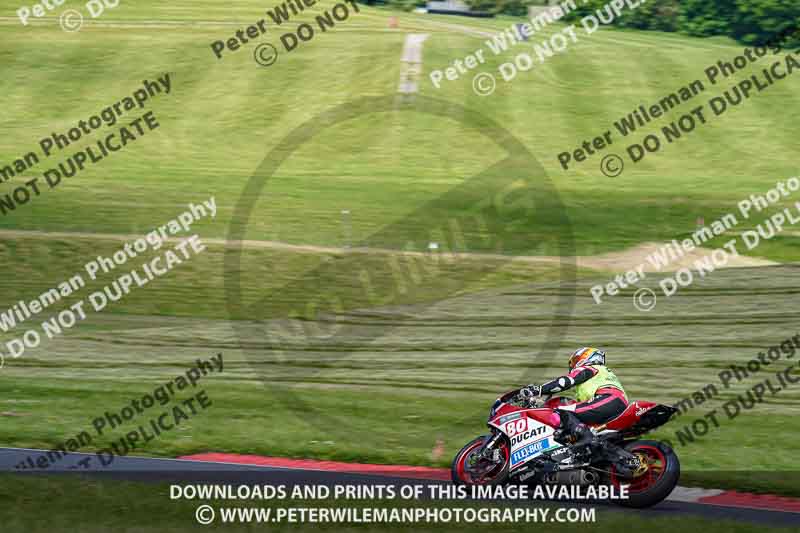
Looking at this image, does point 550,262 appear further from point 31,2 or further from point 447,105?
point 31,2

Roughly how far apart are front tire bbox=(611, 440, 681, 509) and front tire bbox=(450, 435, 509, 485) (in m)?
1.46

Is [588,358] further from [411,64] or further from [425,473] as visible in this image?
[411,64]

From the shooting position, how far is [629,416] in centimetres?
1310

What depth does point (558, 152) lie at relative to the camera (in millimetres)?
43781

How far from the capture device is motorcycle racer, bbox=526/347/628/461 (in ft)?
43.2

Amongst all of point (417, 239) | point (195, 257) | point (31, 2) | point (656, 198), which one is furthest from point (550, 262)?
point (31, 2)

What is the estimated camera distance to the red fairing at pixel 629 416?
42.9ft

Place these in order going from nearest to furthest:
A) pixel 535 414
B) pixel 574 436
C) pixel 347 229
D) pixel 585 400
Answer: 1. pixel 574 436
2. pixel 585 400
3. pixel 535 414
4. pixel 347 229

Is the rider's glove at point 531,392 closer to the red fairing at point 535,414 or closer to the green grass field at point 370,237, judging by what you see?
the red fairing at point 535,414

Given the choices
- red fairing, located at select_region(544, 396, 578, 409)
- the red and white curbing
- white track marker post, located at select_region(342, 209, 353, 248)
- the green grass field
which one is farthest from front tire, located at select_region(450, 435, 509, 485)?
white track marker post, located at select_region(342, 209, 353, 248)

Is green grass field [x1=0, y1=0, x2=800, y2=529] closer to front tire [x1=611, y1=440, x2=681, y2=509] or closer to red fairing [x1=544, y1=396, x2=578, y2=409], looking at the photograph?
front tire [x1=611, y1=440, x2=681, y2=509]

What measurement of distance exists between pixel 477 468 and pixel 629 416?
2.21 m

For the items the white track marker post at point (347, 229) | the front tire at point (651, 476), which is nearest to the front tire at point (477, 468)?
the front tire at point (651, 476)

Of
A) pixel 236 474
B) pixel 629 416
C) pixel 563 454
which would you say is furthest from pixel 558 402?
pixel 236 474
